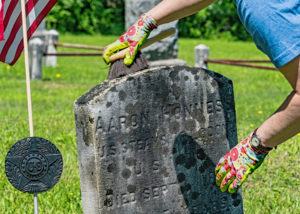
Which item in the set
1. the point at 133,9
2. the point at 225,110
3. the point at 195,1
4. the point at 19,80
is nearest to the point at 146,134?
the point at 225,110

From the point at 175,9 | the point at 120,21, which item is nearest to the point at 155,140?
the point at 175,9

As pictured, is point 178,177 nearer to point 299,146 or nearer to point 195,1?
point 195,1

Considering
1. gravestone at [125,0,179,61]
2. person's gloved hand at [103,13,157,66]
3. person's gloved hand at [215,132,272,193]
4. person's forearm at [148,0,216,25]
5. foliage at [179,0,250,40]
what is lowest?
person's gloved hand at [215,132,272,193]

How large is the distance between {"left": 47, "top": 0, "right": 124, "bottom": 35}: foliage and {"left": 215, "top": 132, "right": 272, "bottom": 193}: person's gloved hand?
659 inches

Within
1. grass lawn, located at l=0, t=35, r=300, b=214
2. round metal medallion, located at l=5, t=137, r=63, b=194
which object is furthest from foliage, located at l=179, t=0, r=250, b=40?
round metal medallion, located at l=5, t=137, r=63, b=194

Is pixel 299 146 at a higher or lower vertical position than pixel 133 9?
lower

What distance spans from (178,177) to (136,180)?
0.27 meters

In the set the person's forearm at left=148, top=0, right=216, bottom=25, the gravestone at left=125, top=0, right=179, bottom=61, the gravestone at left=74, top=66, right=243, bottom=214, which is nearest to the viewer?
the person's forearm at left=148, top=0, right=216, bottom=25

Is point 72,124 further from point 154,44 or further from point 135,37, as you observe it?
point 135,37

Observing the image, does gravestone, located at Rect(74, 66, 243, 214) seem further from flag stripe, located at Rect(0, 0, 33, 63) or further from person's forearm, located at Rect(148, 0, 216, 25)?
flag stripe, located at Rect(0, 0, 33, 63)

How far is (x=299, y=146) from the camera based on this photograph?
527 centimetres

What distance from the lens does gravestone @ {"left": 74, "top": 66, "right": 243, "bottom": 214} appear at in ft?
9.23

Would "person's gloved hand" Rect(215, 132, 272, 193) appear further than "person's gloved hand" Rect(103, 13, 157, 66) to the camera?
No

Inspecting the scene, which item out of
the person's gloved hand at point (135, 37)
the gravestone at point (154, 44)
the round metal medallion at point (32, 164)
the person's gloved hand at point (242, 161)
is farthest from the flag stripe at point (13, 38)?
the gravestone at point (154, 44)
